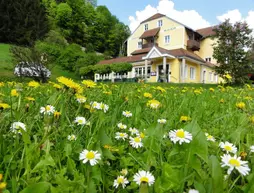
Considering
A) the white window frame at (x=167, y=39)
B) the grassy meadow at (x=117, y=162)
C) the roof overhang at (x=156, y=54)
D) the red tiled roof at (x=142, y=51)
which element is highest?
the white window frame at (x=167, y=39)

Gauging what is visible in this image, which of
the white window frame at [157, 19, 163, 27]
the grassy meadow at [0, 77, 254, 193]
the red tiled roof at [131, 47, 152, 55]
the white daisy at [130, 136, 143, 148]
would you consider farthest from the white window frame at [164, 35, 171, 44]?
the white daisy at [130, 136, 143, 148]

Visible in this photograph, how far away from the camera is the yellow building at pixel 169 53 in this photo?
73.4 feet

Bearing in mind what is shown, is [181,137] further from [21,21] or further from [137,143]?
[21,21]

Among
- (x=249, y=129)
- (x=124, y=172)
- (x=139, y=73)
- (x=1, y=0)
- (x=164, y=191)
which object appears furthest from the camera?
(x=1, y=0)

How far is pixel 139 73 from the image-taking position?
82.4 feet

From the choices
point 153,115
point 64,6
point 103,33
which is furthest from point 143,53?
point 153,115

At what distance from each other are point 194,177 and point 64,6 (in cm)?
4380

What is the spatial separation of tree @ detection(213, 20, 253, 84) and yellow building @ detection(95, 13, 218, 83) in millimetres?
5691

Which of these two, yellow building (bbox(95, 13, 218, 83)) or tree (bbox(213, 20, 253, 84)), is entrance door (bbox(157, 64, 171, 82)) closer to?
yellow building (bbox(95, 13, 218, 83))

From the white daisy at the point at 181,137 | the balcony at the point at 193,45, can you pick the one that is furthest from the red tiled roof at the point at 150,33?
the white daisy at the point at 181,137

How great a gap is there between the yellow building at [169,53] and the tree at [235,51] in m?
5.69

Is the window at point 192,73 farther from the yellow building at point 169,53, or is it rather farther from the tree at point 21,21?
the tree at point 21,21

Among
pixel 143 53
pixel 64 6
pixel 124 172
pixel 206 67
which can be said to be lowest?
pixel 124 172

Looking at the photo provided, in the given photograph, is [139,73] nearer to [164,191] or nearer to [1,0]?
[1,0]
